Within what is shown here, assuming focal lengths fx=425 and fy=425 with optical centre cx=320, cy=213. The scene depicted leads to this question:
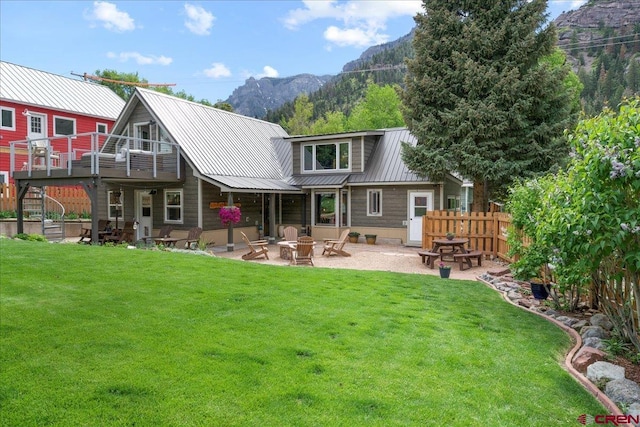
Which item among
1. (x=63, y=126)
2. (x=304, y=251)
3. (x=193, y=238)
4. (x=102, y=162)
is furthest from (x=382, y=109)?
(x=304, y=251)

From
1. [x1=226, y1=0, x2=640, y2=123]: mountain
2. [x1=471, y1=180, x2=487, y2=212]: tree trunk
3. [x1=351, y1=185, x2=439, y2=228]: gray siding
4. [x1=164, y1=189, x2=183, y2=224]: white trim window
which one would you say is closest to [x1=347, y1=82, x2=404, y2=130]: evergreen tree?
[x1=226, y1=0, x2=640, y2=123]: mountain

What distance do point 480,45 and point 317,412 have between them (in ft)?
52.6

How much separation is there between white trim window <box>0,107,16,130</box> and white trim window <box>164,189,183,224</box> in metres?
11.5

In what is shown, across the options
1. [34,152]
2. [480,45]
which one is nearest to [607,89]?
[480,45]

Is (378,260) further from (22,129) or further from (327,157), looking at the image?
(22,129)

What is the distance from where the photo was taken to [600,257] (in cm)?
438

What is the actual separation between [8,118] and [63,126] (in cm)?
304

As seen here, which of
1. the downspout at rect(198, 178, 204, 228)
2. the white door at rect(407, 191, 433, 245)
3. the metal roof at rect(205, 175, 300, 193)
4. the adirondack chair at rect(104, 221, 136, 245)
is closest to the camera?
the metal roof at rect(205, 175, 300, 193)

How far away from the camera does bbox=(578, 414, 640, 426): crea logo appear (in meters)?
3.52

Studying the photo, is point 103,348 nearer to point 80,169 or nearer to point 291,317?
point 291,317

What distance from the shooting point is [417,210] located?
18.9m

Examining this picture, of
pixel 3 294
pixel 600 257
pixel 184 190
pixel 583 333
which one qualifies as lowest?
pixel 583 333

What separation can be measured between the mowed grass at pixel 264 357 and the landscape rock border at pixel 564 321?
0.42ft

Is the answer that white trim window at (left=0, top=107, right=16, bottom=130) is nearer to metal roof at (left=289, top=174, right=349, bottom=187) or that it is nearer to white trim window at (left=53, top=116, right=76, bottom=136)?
white trim window at (left=53, top=116, right=76, bottom=136)
